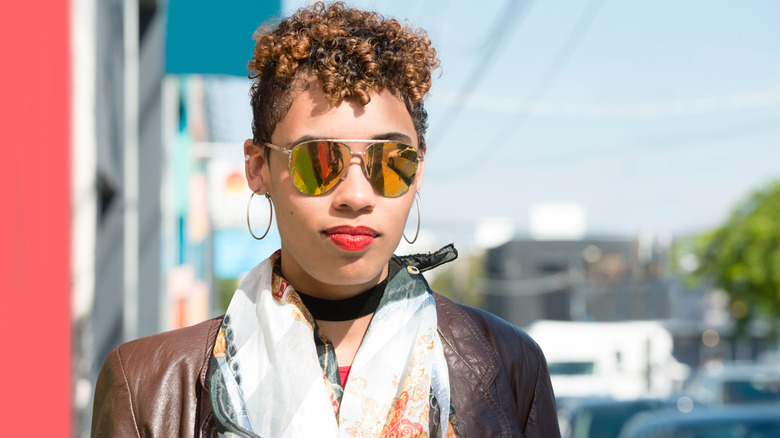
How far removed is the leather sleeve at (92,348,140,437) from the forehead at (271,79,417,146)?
67 centimetres

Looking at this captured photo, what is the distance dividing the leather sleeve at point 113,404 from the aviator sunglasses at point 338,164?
63 cm

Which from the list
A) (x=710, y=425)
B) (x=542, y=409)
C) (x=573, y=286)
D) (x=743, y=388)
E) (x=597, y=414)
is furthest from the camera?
(x=573, y=286)

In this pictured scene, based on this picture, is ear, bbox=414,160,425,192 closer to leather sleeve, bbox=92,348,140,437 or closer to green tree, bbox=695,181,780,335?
leather sleeve, bbox=92,348,140,437

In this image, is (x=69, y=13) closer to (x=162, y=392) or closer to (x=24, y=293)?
(x=24, y=293)

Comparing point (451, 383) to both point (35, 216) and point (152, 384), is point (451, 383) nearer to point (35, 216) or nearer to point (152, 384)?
point (152, 384)

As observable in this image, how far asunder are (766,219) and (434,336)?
32.3 m

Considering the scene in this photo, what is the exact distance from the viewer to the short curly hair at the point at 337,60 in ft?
6.62

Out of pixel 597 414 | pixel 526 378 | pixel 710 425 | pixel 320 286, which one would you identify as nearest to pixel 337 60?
pixel 320 286

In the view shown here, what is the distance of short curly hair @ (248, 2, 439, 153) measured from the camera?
6.62 feet

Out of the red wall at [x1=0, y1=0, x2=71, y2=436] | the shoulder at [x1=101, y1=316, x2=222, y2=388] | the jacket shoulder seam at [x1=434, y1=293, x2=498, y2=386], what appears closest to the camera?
the shoulder at [x1=101, y1=316, x2=222, y2=388]

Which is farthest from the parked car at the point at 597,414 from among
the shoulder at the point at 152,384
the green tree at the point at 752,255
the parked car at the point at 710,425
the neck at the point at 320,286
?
the green tree at the point at 752,255

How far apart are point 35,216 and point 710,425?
18.9ft

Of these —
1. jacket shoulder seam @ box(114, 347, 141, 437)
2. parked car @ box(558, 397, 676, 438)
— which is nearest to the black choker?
jacket shoulder seam @ box(114, 347, 141, 437)

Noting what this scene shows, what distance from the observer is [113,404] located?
2.09 meters
